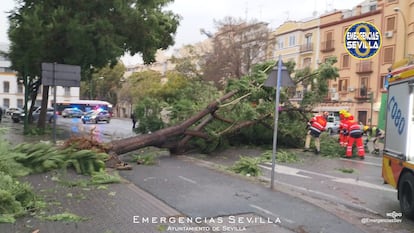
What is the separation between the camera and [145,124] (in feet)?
54.6

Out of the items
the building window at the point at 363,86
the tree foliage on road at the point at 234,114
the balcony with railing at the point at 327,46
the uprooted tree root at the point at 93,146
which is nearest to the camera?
the uprooted tree root at the point at 93,146

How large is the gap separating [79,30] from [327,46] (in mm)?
38924

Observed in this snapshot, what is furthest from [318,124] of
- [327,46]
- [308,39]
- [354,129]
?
[308,39]

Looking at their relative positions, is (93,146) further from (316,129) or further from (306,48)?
(306,48)

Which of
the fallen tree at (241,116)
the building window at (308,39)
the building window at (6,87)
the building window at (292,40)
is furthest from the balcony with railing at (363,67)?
the building window at (6,87)

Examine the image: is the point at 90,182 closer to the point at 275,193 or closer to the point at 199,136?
the point at 275,193

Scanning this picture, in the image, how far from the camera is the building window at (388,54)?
41.6 meters

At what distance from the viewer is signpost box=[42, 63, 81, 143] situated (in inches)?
475

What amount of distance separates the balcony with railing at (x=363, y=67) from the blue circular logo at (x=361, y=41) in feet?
87.3

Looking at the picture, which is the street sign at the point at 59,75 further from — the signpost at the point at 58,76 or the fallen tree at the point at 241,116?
the fallen tree at the point at 241,116

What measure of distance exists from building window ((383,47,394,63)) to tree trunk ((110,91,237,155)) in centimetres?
3232

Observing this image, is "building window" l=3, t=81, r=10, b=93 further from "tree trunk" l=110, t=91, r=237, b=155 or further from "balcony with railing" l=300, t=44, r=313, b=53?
"tree trunk" l=110, t=91, r=237, b=155

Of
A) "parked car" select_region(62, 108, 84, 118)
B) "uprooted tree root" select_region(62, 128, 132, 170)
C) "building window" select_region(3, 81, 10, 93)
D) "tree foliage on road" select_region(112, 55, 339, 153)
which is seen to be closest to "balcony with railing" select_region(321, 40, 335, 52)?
"parked car" select_region(62, 108, 84, 118)

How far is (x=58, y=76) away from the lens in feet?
40.4
